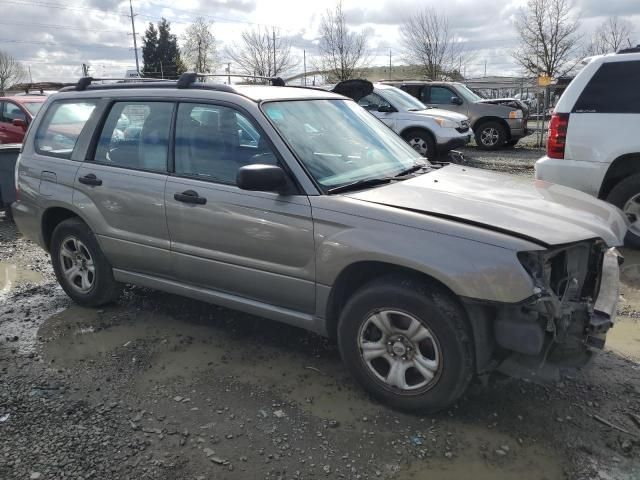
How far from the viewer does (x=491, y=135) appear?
15320 mm

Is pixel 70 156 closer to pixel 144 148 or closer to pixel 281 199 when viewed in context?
pixel 144 148

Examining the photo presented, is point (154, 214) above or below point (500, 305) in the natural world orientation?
above

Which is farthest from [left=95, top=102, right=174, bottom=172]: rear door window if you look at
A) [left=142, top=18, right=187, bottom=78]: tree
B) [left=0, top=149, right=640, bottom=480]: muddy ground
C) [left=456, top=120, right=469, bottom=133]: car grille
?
[left=142, top=18, right=187, bottom=78]: tree

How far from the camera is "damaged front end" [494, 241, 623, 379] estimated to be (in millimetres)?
2746

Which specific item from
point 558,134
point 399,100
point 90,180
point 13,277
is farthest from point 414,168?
point 399,100

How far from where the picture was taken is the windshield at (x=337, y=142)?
3.46 metres

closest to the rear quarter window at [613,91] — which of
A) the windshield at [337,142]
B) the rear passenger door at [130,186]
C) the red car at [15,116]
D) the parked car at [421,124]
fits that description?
the windshield at [337,142]

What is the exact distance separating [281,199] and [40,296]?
3114 mm

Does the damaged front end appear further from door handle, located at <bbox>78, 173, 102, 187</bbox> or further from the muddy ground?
door handle, located at <bbox>78, 173, 102, 187</bbox>

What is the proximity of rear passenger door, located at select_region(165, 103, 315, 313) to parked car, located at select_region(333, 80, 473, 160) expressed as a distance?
8.28 metres

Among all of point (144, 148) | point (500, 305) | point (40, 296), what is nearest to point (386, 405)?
point (500, 305)

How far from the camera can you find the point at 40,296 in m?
5.18

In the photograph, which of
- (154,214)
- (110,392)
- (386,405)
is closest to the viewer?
(386,405)

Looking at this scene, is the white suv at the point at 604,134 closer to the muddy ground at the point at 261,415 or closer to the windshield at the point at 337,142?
the muddy ground at the point at 261,415
